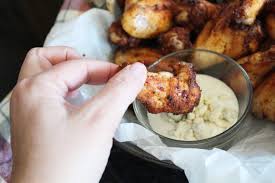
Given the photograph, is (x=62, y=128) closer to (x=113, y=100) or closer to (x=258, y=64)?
(x=113, y=100)

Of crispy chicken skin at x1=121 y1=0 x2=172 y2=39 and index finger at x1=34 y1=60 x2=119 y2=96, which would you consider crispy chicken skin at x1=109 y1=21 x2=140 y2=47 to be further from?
index finger at x1=34 y1=60 x2=119 y2=96

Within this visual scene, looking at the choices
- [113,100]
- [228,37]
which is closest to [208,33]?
[228,37]

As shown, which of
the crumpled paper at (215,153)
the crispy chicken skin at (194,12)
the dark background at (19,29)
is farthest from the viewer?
the dark background at (19,29)

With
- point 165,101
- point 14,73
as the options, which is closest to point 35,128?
point 165,101

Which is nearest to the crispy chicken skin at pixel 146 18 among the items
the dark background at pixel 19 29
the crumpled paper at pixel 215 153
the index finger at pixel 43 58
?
the crumpled paper at pixel 215 153

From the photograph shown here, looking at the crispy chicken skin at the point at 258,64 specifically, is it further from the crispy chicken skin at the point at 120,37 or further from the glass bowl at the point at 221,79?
the crispy chicken skin at the point at 120,37

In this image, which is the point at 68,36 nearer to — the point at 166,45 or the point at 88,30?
the point at 88,30

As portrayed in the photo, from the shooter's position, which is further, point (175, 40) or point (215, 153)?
point (175, 40)
